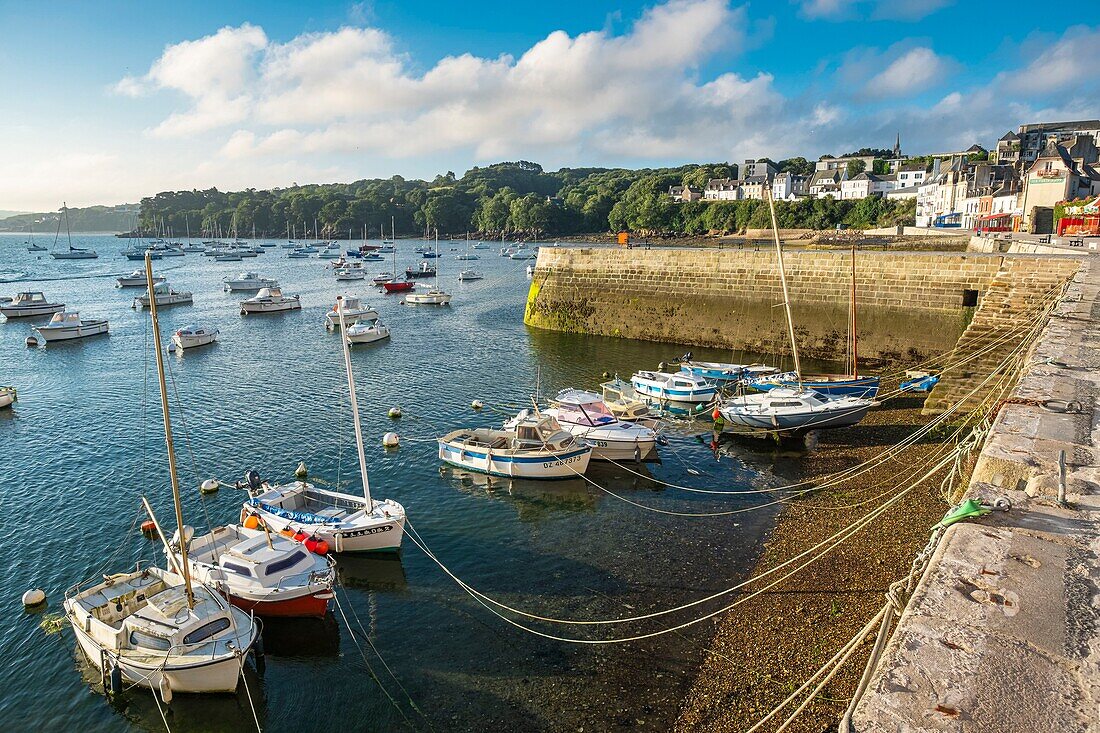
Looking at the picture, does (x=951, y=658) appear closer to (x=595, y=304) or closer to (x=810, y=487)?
(x=810, y=487)

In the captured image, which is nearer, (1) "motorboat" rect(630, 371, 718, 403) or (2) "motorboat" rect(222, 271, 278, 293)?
(1) "motorboat" rect(630, 371, 718, 403)

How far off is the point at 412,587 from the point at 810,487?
44.2ft

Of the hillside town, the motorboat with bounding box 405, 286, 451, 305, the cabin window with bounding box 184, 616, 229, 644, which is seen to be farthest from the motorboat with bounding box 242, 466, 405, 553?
the motorboat with bounding box 405, 286, 451, 305

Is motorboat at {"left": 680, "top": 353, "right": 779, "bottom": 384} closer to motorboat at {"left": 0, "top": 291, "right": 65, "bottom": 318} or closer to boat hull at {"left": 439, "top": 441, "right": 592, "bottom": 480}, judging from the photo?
boat hull at {"left": 439, "top": 441, "right": 592, "bottom": 480}

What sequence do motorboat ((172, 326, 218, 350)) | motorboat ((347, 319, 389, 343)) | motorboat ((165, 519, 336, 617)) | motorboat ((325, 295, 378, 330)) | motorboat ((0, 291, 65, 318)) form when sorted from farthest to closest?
motorboat ((0, 291, 65, 318)) < motorboat ((325, 295, 378, 330)) < motorboat ((347, 319, 389, 343)) < motorboat ((172, 326, 218, 350)) < motorboat ((165, 519, 336, 617))

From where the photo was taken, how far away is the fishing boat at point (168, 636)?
1287 centimetres

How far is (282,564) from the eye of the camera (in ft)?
51.9

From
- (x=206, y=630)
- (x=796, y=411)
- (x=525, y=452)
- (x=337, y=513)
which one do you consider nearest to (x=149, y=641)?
(x=206, y=630)

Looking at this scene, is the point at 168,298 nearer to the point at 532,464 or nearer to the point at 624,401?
the point at 624,401

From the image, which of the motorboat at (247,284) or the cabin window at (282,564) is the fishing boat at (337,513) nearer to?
the cabin window at (282,564)

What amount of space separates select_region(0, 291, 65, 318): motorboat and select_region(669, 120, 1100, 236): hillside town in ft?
215

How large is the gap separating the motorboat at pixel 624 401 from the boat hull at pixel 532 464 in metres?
4.10

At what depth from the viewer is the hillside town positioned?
69000 millimetres

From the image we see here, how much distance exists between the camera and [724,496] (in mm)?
21750
